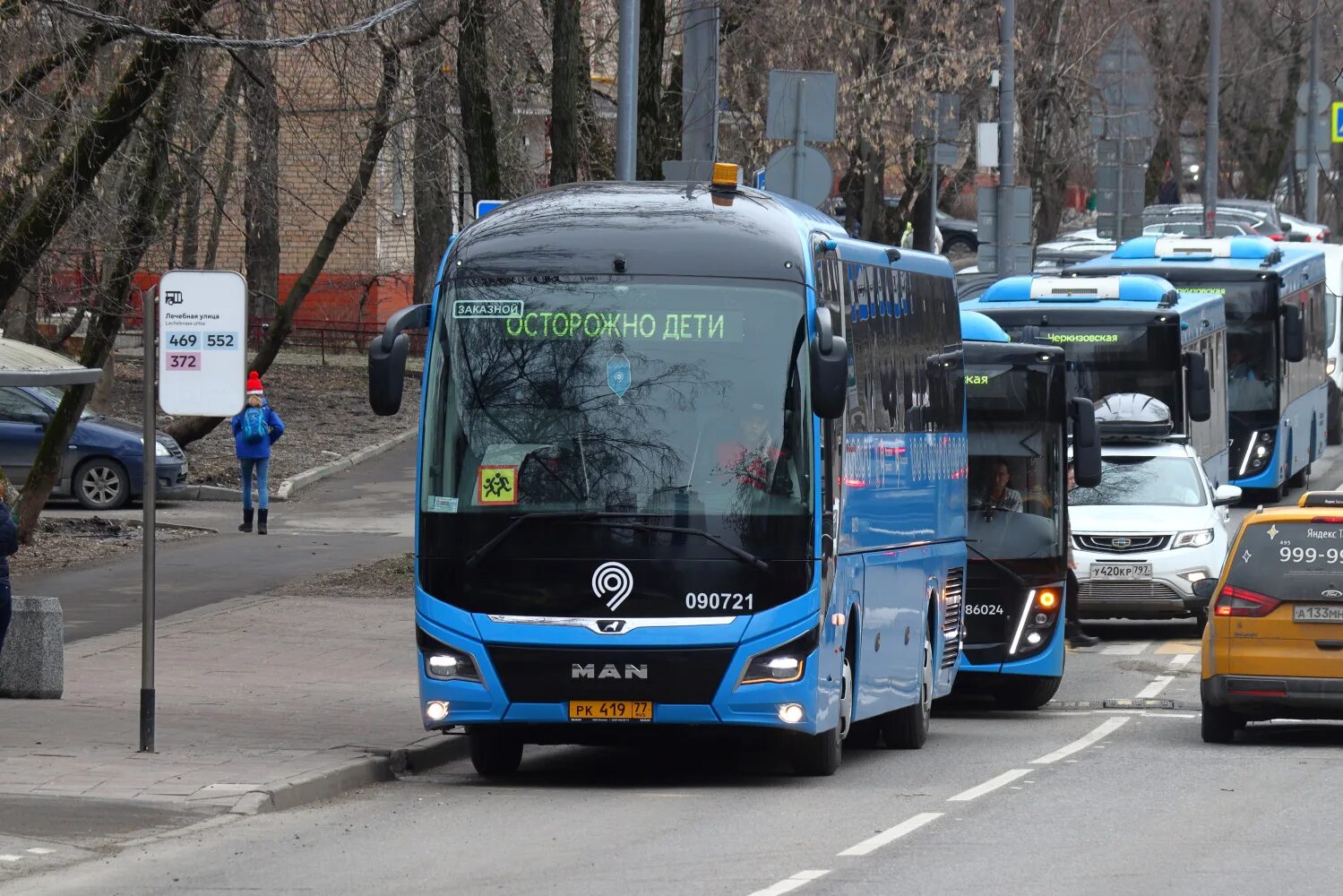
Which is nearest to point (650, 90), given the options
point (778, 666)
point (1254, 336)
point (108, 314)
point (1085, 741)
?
point (108, 314)

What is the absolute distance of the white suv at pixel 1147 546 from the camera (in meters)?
23.3

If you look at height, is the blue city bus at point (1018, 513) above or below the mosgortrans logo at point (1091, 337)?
below

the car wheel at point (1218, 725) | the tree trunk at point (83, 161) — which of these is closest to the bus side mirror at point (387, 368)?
the car wheel at point (1218, 725)

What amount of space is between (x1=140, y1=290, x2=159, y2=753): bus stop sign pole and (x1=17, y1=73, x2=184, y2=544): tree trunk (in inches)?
396

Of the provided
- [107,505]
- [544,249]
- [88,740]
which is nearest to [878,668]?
[544,249]

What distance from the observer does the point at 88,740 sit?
13.5m

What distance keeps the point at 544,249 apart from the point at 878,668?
3.42 m

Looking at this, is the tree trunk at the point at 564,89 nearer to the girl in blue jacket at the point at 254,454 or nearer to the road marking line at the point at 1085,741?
the girl in blue jacket at the point at 254,454

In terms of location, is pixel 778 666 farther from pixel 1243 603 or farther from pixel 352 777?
pixel 1243 603

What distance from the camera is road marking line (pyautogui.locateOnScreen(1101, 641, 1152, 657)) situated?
22344 mm

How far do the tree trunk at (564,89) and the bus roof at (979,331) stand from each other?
164 inches

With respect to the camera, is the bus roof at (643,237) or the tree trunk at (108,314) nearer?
the bus roof at (643,237)

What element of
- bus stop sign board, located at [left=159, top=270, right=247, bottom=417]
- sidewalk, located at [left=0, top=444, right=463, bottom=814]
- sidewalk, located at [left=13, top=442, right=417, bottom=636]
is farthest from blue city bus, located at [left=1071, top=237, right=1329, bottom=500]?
bus stop sign board, located at [left=159, top=270, right=247, bottom=417]

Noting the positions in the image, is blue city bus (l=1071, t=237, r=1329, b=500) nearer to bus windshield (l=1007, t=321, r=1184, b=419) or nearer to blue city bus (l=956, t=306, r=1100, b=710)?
bus windshield (l=1007, t=321, r=1184, b=419)
